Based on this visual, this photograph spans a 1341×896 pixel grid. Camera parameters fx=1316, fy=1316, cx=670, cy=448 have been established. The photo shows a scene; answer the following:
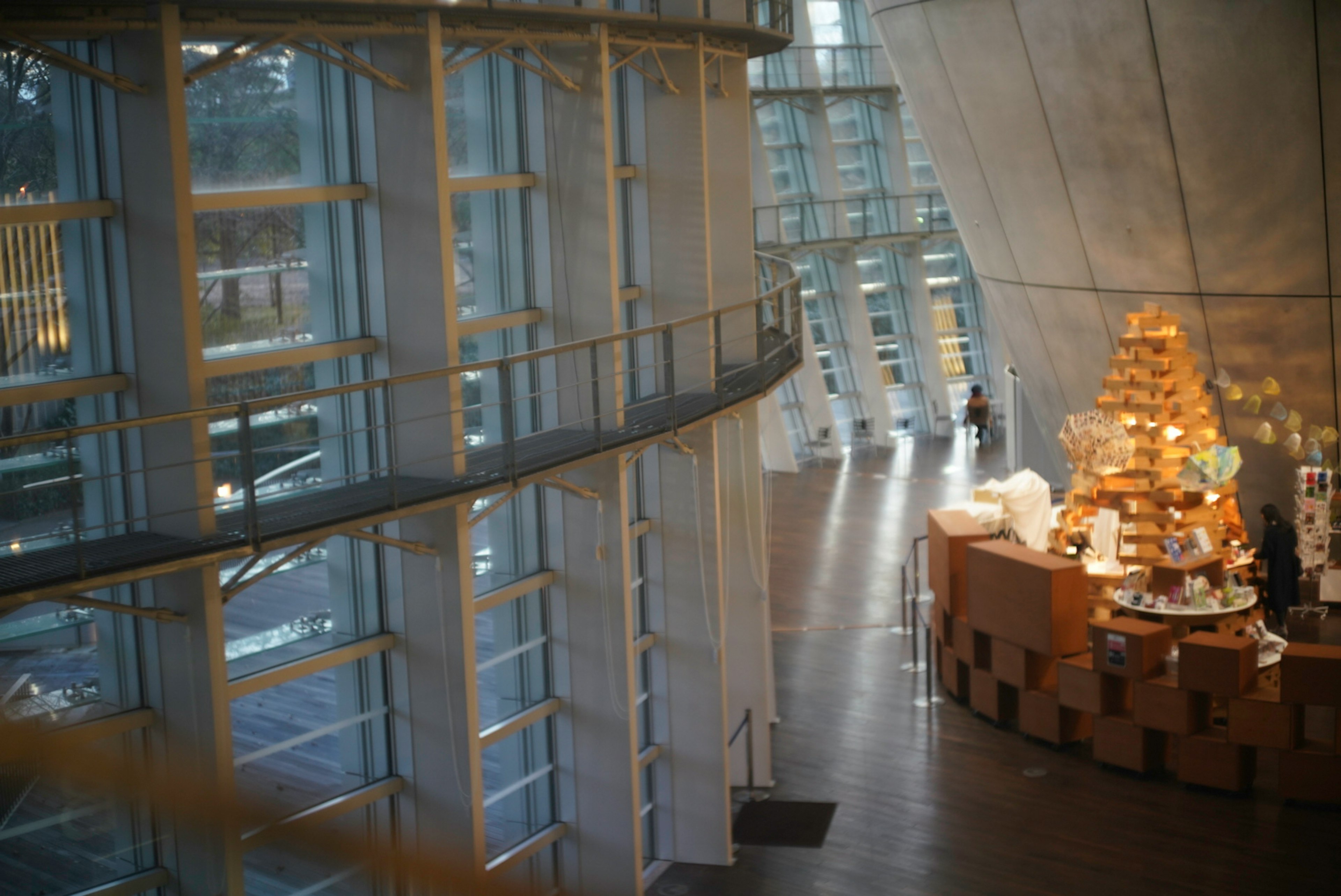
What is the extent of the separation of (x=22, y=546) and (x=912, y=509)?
53.9 feet

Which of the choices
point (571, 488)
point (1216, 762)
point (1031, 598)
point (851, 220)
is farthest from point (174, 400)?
point (851, 220)

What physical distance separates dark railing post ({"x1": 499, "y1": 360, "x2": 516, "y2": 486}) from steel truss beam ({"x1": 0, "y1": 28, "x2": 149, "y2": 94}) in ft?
7.98

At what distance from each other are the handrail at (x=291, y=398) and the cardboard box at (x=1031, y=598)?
493 cm

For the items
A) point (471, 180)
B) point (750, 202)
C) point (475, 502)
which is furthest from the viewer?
point (750, 202)

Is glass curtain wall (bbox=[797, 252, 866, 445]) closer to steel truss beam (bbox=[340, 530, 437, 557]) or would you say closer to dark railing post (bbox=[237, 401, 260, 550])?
steel truss beam (bbox=[340, 530, 437, 557])

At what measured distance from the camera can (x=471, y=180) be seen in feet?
29.5

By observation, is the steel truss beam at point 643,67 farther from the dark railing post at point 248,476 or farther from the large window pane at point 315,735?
the large window pane at point 315,735

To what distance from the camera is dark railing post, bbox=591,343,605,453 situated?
8648 mm

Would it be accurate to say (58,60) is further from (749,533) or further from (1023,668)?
(1023,668)

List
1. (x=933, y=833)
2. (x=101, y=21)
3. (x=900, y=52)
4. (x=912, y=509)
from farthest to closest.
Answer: (x=912, y=509)
(x=900, y=52)
(x=933, y=833)
(x=101, y=21)

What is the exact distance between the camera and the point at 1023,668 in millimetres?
12648

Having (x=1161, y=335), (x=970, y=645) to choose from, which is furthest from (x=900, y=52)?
(x=970, y=645)

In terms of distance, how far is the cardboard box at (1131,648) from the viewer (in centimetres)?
1170

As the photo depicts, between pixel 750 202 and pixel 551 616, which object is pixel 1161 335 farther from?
pixel 551 616
